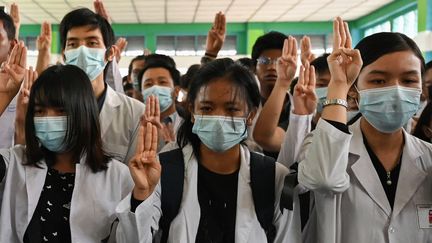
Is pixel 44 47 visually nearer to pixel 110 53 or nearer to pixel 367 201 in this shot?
pixel 110 53

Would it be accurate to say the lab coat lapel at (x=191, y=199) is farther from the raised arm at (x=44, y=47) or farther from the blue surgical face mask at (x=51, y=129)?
the raised arm at (x=44, y=47)

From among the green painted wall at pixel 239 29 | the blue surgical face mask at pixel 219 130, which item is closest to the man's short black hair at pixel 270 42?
the blue surgical face mask at pixel 219 130

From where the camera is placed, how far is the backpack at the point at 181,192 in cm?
156

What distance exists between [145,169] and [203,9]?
28.7ft

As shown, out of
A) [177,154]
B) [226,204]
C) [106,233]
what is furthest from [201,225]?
[106,233]

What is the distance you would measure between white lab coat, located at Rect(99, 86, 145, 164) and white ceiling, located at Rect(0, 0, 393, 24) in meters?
6.82

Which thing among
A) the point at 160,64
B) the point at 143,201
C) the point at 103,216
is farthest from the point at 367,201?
the point at 160,64

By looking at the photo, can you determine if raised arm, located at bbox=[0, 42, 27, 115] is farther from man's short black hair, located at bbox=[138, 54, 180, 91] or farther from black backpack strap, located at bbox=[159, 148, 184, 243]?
man's short black hair, located at bbox=[138, 54, 180, 91]

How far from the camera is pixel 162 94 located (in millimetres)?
3236

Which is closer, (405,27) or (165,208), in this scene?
(165,208)

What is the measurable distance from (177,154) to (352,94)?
780mm

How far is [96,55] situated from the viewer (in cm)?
238

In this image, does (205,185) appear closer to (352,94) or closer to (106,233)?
(106,233)

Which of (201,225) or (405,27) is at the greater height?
(405,27)
